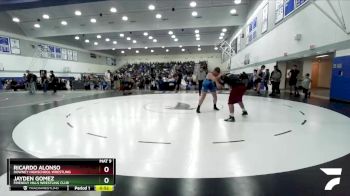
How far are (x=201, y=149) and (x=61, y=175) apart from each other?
2.41 m

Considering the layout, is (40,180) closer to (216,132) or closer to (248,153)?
(248,153)

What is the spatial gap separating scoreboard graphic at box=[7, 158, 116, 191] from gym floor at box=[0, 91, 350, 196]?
82 centimetres

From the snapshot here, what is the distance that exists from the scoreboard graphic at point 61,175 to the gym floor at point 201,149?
2.68 ft

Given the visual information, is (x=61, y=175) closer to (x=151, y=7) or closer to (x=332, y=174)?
(x=332, y=174)

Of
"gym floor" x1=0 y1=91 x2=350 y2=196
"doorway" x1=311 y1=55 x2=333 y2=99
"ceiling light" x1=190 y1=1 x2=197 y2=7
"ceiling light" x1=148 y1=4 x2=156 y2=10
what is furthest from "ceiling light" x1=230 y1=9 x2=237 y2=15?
"gym floor" x1=0 y1=91 x2=350 y2=196

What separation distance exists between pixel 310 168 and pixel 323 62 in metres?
18.5

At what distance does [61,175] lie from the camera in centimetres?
129

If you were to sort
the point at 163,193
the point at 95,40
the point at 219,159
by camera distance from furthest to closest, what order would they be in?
the point at 95,40
the point at 219,159
the point at 163,193

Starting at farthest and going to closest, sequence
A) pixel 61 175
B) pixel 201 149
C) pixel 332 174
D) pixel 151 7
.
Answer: pixel 151 7 < pixel 201 149 < pixel 332 174 < pixel 61 175

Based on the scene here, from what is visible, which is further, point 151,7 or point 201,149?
point 151,7

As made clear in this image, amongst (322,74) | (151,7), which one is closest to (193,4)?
(151,7)

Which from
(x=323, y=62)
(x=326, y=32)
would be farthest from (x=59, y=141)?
(x=323, y=62)

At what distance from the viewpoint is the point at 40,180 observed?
1293 millimetres

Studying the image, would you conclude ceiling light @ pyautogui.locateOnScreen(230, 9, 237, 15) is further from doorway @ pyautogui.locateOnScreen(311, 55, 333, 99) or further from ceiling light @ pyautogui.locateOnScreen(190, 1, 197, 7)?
doorway @ pyautogui.locateOnScreen(311, 55, 333, 99)
